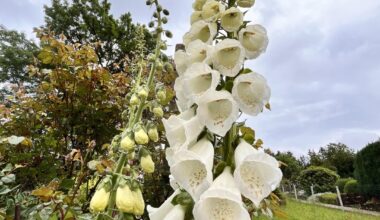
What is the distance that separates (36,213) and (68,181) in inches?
7.5

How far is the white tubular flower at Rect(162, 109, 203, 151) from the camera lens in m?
0.85

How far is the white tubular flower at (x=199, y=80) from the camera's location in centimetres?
85

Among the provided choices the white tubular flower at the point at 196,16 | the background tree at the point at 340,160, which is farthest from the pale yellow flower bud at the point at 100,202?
the background tree at the point at 340,160

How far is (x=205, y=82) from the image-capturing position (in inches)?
36.0

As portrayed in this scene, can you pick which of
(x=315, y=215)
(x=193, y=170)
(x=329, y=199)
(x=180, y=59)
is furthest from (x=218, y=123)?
(x=329, y=199)

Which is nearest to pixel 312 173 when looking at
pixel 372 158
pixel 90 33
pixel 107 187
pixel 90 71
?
pixel 372 158

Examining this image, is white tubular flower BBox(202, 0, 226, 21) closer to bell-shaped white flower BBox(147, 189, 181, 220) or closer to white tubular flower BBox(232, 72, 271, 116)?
white tubular flower BBox(232, 72, 271, 116)

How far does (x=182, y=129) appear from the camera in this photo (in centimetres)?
89

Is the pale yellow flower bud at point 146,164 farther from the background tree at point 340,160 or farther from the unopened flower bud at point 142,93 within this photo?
the background tree at point 340,160

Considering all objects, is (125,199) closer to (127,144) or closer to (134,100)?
(127,144)

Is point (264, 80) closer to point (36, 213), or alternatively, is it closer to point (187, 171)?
point (187, 171)

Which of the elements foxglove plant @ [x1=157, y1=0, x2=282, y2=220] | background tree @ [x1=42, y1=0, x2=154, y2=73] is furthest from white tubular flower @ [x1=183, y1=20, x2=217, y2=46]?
background tree @ [x1=42, y1=0, x2=154, y2=73]

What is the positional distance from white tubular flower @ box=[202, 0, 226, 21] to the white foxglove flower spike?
Result: 0.88 feet

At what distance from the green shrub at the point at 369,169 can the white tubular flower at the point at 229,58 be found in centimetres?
1533
